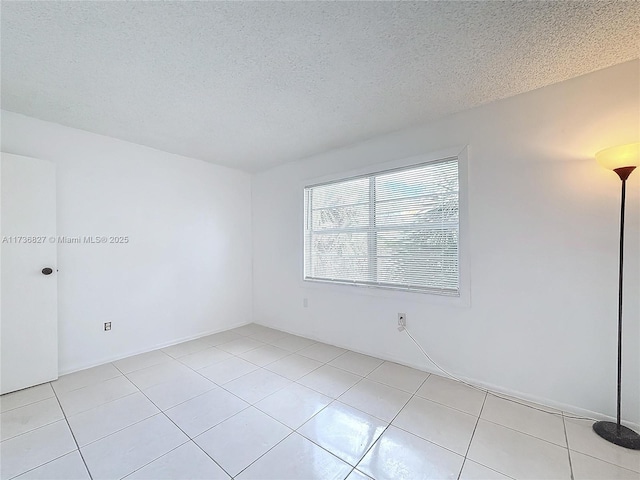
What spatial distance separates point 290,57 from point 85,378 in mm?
3347

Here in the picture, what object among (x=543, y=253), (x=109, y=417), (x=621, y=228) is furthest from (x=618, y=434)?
(x=109, y=417)

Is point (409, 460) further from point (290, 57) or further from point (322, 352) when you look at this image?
point (290, 57)

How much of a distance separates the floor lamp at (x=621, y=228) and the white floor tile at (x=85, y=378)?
3939 mm

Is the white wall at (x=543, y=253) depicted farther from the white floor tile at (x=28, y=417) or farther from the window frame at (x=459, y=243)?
the white floor tile at (x=28, y=417)

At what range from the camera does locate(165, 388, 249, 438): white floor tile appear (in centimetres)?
183

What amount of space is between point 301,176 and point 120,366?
3073mm

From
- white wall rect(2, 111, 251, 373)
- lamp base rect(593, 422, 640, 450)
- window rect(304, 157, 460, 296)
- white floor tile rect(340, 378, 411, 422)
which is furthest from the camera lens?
white wall rect(2, 111, 251, 373)

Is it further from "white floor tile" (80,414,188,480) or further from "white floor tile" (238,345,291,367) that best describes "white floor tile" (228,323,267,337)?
"white floor tile" (80,414,188,480)

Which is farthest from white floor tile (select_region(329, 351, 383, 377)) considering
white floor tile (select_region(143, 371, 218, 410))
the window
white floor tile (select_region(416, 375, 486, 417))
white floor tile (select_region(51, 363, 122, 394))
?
white floor tile (select_region(51, 363, 122, 394))

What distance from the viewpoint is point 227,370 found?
8.76ft

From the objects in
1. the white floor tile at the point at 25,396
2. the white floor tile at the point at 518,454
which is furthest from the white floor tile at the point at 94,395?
the white floor tile at the point at 518,454

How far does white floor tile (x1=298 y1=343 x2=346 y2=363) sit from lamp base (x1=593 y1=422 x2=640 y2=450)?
210cm

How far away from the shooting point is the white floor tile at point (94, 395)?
205 cm

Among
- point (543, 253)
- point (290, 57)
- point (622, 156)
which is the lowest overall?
point (543, 253)
